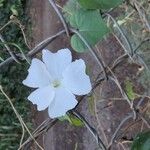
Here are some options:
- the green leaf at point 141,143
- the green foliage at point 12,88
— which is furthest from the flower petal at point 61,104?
the green foliage at point 12,88

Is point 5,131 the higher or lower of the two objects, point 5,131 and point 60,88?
the lower

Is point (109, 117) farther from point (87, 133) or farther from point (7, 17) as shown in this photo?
point (7, 17)

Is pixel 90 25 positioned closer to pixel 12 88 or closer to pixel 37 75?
pixel 37 75

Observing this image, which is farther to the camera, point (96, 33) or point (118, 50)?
point (118, 50)

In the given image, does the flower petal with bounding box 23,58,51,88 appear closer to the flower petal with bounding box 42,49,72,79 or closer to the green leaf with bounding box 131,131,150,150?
the flower petal with bounding box 42,49,72,79

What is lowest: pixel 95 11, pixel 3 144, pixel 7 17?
pixel 3 144

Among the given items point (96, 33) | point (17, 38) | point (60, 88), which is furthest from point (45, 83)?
point (17, 38)

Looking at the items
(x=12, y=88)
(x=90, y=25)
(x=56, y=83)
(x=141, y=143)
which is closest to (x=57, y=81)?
(x=56, y=83)

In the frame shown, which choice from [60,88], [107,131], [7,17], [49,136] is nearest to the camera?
[60,88]
